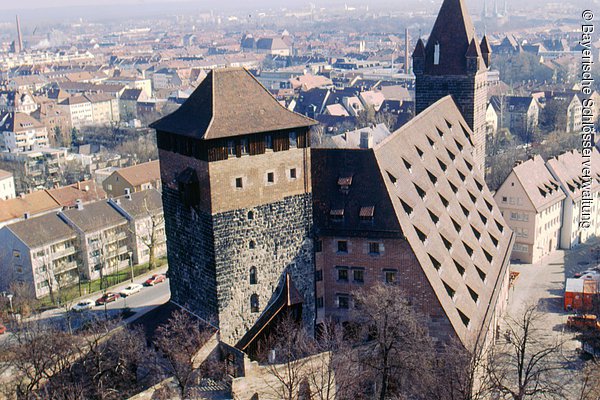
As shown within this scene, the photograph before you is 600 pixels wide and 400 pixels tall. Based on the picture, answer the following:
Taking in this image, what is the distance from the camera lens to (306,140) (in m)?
43.3

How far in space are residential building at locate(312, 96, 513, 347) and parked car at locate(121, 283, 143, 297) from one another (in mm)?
31861

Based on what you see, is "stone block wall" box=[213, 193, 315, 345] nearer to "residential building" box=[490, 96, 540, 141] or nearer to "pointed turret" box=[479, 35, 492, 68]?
"pointed turret" box=[479, 35, 492, 68]

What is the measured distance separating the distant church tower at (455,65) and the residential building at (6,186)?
68.3 meters

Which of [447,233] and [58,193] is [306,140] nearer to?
[447,233]

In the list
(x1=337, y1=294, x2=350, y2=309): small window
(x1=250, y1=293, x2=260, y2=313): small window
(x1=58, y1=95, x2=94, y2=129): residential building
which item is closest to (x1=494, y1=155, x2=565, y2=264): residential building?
(x1=337, y1=294, x2=350, y2=309): small window

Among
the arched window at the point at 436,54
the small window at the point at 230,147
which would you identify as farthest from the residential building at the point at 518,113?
the small window at the point at 230,147

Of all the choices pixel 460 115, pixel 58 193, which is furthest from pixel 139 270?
pixel 460 115

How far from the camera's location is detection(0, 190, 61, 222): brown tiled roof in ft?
286

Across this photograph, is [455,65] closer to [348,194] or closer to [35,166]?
[348,194]

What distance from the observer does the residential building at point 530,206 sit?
7325 centimetres

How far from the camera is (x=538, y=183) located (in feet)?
247

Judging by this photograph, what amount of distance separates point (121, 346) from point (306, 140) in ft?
50.6

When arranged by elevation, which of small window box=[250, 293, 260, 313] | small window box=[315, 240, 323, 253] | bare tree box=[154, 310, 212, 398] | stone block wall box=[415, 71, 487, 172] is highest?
stone block wall box=[415, 71, 487, 172]

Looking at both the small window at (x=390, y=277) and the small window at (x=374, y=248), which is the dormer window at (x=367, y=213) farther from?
the small window at (x=390, y=277)
